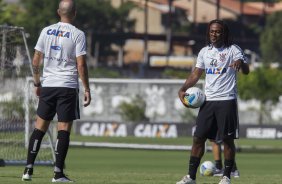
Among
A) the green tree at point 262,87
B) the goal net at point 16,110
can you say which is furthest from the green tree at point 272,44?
the goal net at point 16,110

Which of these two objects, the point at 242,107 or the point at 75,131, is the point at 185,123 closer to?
the point at 75,131

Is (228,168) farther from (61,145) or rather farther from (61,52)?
(61,52)

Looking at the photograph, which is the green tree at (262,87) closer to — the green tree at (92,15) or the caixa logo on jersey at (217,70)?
the green tree at (92,15)

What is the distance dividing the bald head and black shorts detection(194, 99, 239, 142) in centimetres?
214

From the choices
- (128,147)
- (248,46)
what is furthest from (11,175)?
(248,46)

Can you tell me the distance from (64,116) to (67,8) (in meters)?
1.41

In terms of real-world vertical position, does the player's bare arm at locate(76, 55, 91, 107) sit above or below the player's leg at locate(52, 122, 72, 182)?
above

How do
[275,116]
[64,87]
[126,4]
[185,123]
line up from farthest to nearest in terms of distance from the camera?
[126,4]
[275,116]
[185,123]
[64,87]

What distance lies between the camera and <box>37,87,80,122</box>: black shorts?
14.5 m

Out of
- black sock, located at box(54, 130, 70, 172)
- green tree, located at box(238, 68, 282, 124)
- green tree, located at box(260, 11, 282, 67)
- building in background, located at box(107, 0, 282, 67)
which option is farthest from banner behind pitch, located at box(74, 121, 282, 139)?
building in background, located at box(107, 0, 282, 67)

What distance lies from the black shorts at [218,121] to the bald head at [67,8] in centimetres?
214

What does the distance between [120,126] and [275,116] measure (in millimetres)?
9028

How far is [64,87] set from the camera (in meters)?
14.5

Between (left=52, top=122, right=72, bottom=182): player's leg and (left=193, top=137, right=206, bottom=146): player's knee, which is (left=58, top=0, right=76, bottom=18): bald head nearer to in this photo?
(left=52, top=122, right=72, bottom=182): player's leg
